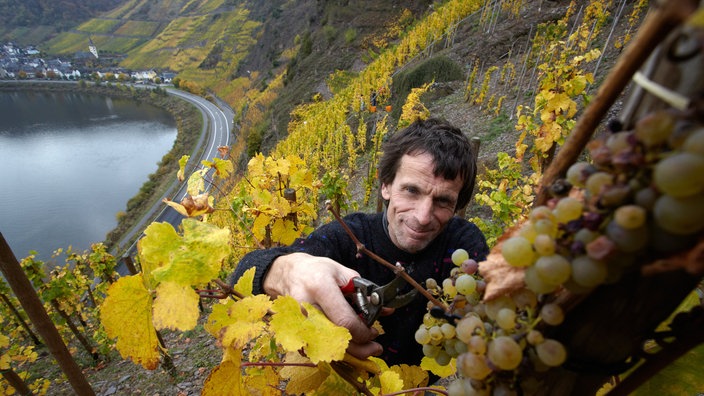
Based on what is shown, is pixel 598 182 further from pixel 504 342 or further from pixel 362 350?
pixel 362 350

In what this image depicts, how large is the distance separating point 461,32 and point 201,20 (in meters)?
79.2

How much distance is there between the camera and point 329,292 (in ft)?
3.04

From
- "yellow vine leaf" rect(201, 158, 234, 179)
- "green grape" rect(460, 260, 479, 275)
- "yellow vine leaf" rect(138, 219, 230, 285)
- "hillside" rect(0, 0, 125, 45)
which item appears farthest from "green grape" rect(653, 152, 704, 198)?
"hillside" rect(0, 0, 125, 45)

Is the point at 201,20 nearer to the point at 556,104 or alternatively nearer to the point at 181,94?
the point at 181,94

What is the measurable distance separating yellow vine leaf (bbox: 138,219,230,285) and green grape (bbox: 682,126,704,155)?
27.3 inches

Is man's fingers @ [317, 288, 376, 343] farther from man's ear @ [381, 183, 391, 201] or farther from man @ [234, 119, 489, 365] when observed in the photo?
man's ear @ [381, 183, 391, 201]

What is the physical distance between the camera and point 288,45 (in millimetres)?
42438

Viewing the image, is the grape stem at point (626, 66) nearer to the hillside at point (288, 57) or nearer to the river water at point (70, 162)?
the hillside at point (288, 57)

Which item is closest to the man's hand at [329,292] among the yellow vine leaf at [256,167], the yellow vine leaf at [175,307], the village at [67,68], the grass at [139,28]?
the yellow vine leaf at [175,307]

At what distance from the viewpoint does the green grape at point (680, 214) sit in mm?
271

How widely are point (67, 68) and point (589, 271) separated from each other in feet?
313

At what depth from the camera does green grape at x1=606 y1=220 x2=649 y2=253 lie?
0.31m

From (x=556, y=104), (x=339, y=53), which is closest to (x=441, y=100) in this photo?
(x=556, y=104)

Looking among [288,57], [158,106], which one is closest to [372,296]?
[288,57]
